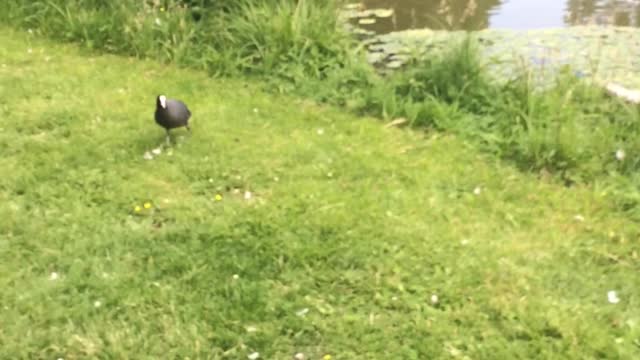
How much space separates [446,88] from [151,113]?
2.00 m

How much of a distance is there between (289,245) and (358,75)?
2311mm

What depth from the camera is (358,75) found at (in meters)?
5.99

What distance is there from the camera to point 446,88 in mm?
5688

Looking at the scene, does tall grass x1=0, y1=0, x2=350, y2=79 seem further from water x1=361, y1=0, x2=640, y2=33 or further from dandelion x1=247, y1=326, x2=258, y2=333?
dandelion x1=247, y1=326, x2=258, y2=333

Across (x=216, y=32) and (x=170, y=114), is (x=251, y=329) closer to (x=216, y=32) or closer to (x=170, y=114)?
(x=170, y=114)

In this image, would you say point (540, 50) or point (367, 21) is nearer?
point (540, 50)

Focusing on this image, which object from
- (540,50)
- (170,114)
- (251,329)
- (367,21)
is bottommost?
(251,329)

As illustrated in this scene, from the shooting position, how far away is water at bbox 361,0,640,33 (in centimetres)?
758

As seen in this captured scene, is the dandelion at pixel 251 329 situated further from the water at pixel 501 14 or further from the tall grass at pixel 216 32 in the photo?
the water at pixel 501 14

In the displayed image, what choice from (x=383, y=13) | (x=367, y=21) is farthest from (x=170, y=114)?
(x=383, y=13)

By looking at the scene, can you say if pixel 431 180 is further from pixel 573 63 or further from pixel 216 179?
pixel 573 63

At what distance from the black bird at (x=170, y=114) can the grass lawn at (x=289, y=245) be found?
0.74 feet

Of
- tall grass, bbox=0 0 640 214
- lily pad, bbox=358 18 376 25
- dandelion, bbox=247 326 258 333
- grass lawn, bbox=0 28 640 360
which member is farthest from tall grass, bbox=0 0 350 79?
dandelion, bbox=247 326 258 333

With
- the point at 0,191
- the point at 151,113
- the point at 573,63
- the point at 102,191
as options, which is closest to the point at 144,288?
the point at 102,191
